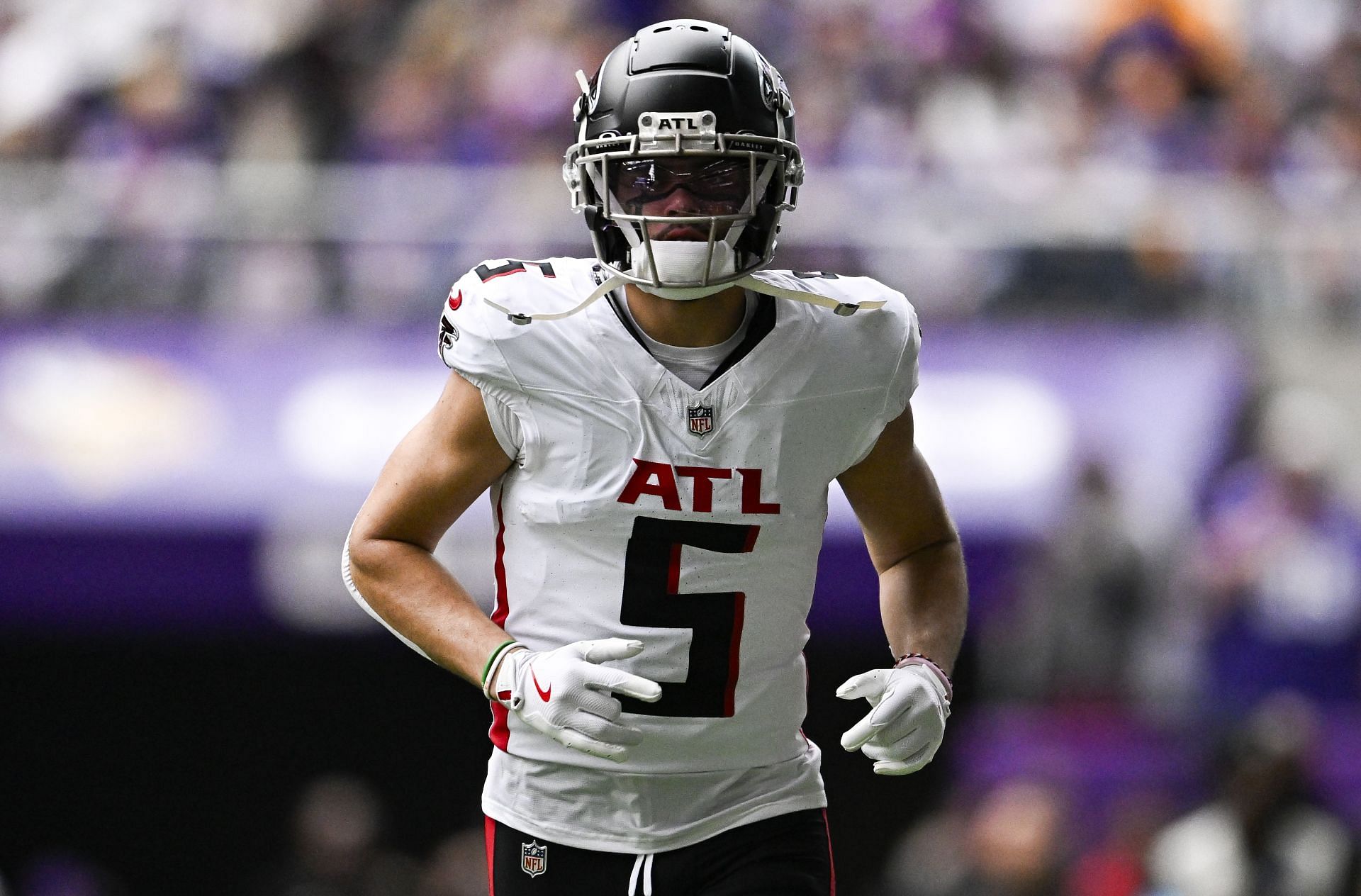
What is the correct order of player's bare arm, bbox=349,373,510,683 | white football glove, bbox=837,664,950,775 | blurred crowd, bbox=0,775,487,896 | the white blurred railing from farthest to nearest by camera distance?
the white blurred railing < blurred crowd, bbox=0,775,487,896 < player's bare arm, bbox=349,373,510,683 < white football glove, bbox=837,664,950,775

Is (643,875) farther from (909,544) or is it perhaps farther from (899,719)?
(909,544)

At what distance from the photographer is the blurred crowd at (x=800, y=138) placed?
6949mm

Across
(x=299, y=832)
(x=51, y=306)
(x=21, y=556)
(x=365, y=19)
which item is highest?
(x=365, y=19)

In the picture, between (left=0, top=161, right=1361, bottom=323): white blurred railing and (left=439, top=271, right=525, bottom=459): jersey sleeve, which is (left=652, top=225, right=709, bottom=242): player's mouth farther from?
(left=0, top=161, right=1361, bottom=323): white blurred railing

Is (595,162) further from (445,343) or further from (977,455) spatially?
(977,455)

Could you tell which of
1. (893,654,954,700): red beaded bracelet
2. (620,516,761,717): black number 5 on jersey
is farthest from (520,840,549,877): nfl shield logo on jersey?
(893,654,954,700): red beaded bracelet

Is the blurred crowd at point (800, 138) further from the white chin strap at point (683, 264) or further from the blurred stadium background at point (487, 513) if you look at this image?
the white chin strap at point (683, 264)

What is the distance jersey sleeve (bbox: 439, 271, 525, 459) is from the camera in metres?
2.72

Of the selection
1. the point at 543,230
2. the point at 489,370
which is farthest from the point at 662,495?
the point at 543,230

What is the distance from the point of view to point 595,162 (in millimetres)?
2770

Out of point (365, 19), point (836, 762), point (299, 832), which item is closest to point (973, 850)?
point (836, 762)

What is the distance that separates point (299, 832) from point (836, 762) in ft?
7.02

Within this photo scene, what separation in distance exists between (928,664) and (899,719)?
175mm

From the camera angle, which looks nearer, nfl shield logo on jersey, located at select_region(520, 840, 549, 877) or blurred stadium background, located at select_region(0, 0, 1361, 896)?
nfl shield logo on jersey, located at select_region(520, 840, 549, 877)
